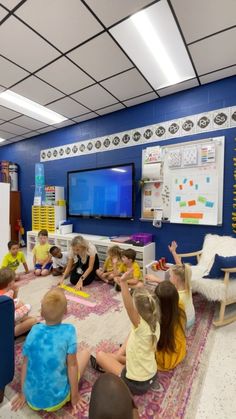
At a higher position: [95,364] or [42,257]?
[42,257]

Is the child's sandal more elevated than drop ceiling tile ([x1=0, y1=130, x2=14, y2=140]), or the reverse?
drop ceiling tile ([x1=0, y1=130, x2=14, y2=140])

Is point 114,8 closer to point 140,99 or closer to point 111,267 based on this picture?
point 140,99

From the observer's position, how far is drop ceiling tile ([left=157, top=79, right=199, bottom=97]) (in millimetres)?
2723

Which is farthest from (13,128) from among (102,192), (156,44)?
(156,44)

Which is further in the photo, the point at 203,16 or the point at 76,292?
the point at 76,292

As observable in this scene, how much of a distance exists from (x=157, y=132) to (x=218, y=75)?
98 centimetres

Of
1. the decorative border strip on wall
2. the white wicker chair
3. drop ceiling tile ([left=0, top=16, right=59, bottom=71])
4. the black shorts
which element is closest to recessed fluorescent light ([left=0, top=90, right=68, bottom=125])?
the decorative border strip on wall

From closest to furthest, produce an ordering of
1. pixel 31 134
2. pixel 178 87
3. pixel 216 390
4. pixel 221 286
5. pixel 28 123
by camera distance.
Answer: pixel 216 390 < pixel 221 286 < pixel 178 87 < pixel 28 123 < pixel 31 134

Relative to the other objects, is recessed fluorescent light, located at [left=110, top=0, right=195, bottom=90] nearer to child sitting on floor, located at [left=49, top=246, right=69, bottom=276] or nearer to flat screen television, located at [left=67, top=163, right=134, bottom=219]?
flat screen television, located at [left=67, top=163, right=134, bottom=219]

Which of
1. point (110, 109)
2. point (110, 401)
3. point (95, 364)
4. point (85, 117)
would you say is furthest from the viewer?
point (85, 117)

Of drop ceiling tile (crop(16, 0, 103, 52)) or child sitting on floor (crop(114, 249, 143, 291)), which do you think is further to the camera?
child sitting on floor (crop(114, 249, 143, 291))

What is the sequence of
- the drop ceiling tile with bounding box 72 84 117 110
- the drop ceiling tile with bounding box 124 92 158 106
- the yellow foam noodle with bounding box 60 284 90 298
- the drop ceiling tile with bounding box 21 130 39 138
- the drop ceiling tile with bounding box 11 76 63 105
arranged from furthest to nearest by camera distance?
the drop ceiling tile with bounding box 21 130 39 138 < the drop ceiling tile with bounding box 124 92 158 106 < the drop ceiling tile with bounding box 72 84 117 110 < the drop ceiling tile with bounding box 11 76 63 105 < the yellow foam noodle with bounding box 60 284 90 298

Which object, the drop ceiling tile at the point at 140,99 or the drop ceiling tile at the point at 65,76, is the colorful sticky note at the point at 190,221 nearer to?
the drop ceiling tile at the point at 140,99

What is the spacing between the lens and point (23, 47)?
2170 millimetres
